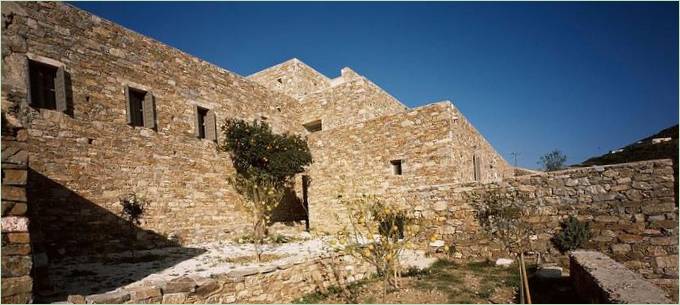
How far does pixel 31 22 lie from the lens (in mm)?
8719

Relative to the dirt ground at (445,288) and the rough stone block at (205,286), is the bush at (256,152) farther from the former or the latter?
A: the rough stone block at (205,286)

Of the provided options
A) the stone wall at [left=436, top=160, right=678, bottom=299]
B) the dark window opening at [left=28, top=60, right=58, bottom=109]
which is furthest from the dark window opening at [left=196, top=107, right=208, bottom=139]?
the stone wall at [left=436, top=160, right=678, bottom=299]

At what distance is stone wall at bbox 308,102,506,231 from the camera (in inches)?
469

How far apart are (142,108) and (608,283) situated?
485 inches

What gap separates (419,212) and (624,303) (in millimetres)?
5639

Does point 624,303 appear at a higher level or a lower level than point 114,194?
lower

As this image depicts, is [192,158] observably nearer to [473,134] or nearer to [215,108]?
[215,108]

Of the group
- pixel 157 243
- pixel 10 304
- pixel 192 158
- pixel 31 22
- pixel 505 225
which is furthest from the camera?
pixel 192 158

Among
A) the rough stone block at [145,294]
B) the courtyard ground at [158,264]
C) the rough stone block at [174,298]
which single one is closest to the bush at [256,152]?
the courtyard ground at [158,264]

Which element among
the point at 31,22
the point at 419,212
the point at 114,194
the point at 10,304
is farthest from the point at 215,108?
the point at 10,304

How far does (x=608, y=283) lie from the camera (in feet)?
13.3

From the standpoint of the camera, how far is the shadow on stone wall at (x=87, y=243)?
6.94 m

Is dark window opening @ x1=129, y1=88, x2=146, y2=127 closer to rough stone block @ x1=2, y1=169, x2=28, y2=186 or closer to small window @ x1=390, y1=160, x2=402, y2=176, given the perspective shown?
rough stone block @ x1=2, y1=169, x2=28, y2=186

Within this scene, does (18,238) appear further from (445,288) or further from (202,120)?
(202,120)
